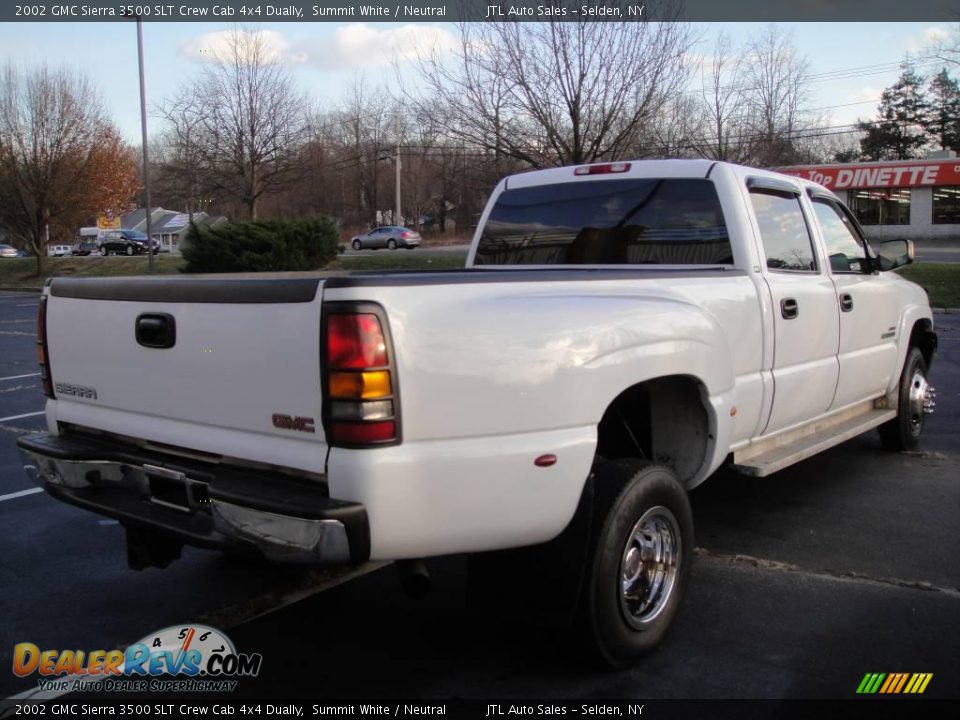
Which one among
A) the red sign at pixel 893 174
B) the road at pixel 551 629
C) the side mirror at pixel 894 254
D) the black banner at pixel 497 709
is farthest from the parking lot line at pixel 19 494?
the red sign at pixel 893 174

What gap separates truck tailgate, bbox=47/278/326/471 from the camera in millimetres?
2910

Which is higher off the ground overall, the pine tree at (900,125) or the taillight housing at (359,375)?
the pine tree at (900,125)

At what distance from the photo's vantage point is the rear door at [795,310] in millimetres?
4602

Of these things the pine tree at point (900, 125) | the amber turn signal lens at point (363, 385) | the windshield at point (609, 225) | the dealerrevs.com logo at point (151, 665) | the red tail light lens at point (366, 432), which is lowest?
the dealerrevs.com logo at point (151, 665)

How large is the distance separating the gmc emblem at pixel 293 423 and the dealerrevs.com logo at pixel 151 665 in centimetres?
117

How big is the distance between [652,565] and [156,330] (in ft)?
7.07

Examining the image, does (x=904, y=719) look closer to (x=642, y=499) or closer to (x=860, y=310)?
(x=642, y=499)

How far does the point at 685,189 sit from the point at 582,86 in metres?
11.8

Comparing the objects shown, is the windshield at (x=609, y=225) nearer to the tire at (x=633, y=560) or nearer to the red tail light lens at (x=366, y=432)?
the tire at (x=633, y=560)

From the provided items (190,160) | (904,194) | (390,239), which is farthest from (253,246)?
(904,194)

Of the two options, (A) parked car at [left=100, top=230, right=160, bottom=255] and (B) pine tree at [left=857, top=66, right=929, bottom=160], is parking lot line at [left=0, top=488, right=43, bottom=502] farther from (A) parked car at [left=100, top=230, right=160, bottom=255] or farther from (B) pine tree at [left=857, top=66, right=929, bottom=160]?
(B) pine tree at [left=857, top=66, right=929, bottom=160]

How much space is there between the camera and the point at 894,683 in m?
3.39

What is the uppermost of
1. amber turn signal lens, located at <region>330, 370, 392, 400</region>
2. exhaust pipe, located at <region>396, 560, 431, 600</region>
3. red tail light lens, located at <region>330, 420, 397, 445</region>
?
amber turn signal lens, located at <region>330, 370, 392, 400</region>

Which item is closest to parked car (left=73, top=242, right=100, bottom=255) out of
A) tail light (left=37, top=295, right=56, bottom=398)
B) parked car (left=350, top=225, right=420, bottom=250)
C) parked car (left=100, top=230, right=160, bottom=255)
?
parked car (left=100, top=230, right=160, bottom=255)
